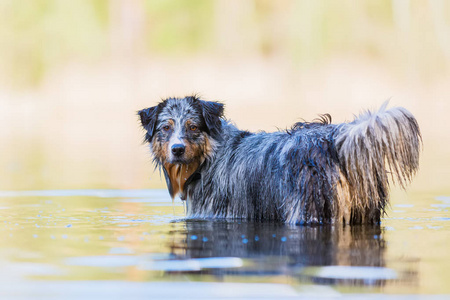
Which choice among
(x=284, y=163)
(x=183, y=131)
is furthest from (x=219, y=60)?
(x=284, y=163)

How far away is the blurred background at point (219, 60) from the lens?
99.4ft

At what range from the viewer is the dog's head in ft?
26.3

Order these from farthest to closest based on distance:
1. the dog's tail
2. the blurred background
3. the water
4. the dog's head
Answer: the blurred background < the dog's head < the dog's tail < the water

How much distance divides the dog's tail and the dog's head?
145 centimetres

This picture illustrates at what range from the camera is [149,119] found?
8.28m

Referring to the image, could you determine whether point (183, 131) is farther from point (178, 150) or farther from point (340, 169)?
point (340, 169)

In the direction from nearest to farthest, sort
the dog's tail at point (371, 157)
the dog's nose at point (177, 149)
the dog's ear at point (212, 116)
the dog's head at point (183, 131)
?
the dog's tail at point (371, 157)
the dog's nose at point (177, 149)
the dog's head at point (183, 131)
the dog's ear at point (212, 116)

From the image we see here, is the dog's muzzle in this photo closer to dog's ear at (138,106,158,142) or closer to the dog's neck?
the dog's neck

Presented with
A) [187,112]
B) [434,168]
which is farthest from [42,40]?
[187,112]

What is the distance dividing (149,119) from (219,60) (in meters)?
27.1

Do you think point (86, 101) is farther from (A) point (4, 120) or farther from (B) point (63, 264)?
(B) point (63, 264)

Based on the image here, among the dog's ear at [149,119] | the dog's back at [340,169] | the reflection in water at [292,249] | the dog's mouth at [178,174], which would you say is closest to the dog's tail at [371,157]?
the dog's back at [340,169]

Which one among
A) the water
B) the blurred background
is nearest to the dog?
the water

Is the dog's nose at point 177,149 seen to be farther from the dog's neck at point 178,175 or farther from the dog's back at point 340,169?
the dog's back at point 340,169
